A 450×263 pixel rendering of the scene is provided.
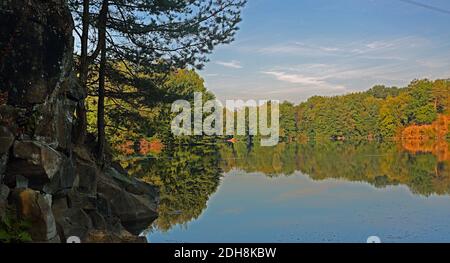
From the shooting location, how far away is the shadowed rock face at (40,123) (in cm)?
587

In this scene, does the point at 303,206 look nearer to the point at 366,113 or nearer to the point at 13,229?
the point at 13,229

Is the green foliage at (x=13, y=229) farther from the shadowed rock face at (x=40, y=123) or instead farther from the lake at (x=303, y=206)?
the lake at (x=303, y=206)

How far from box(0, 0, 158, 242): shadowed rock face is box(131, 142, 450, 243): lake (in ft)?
11.4

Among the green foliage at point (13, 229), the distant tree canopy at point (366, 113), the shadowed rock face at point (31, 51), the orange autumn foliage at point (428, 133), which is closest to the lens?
the green foliage at point (13, 229)

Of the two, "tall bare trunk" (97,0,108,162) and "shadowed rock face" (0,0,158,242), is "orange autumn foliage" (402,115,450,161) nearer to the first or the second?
"tall bare trunk" (97,0,108,162)

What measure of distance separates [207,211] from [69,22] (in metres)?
8.11

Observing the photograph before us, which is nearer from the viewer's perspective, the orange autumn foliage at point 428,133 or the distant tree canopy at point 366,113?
the orange autumn foliage at point 428,133

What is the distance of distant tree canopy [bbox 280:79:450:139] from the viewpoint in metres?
67.3

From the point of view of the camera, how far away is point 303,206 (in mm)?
14891

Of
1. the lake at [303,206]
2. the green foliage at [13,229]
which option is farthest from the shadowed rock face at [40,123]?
the lake at [303,206]

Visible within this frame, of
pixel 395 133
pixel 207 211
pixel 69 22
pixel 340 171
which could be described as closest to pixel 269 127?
pixel 395 133

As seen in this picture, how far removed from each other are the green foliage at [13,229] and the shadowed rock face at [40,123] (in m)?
0.11

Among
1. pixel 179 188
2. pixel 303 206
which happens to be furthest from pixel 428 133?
pixel 303 206

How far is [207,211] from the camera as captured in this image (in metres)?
14.2
